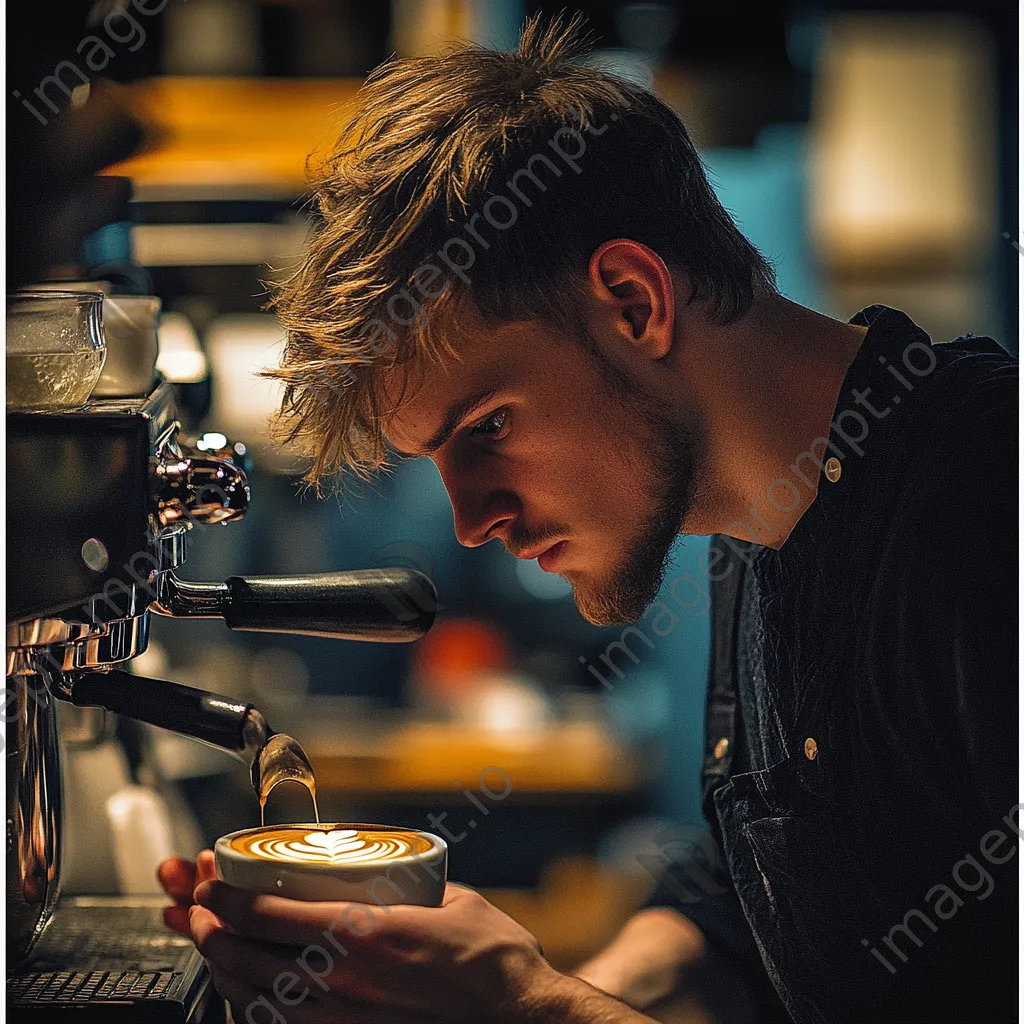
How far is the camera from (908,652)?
816 millimetres

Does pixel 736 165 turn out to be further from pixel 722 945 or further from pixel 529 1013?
pixel 529 1013

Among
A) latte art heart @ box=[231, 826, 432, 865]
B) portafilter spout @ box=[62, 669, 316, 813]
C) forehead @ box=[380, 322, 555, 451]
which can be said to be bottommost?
latte art heart @ box=[231, 826, 432, 865]

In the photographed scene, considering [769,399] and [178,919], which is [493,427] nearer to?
[769,399]

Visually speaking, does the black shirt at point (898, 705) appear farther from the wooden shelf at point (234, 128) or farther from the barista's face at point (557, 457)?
the wooden shelf at point (234, 128)

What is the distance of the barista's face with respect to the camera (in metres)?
0.87

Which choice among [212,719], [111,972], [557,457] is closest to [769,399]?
[557,457]

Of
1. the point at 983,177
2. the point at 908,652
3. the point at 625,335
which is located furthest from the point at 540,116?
the point at 983,177

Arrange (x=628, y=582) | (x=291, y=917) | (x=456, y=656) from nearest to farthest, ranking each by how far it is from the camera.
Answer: (x=291, y=917), (x=628, y=582), (x=456, y=656)

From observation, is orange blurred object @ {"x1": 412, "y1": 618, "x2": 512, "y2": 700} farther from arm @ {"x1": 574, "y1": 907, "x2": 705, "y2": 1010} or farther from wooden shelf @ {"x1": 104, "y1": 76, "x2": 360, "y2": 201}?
arm @ {"x1": 574, "y1": 907, "x2": 705, "y2": 1010}

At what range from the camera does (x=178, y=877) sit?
2.71 ft

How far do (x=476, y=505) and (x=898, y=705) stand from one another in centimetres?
33

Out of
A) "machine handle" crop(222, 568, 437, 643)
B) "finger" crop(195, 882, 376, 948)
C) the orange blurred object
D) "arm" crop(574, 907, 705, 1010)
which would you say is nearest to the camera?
"finger" crop(195, 882, 376, 948)

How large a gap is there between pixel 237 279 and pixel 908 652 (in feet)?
4.63

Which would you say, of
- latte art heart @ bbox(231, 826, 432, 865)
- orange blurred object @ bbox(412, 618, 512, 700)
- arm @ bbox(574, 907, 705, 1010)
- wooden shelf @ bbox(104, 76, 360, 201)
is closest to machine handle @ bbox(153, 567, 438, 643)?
latte art heart @ bbox(231, 826, 432, 865)
